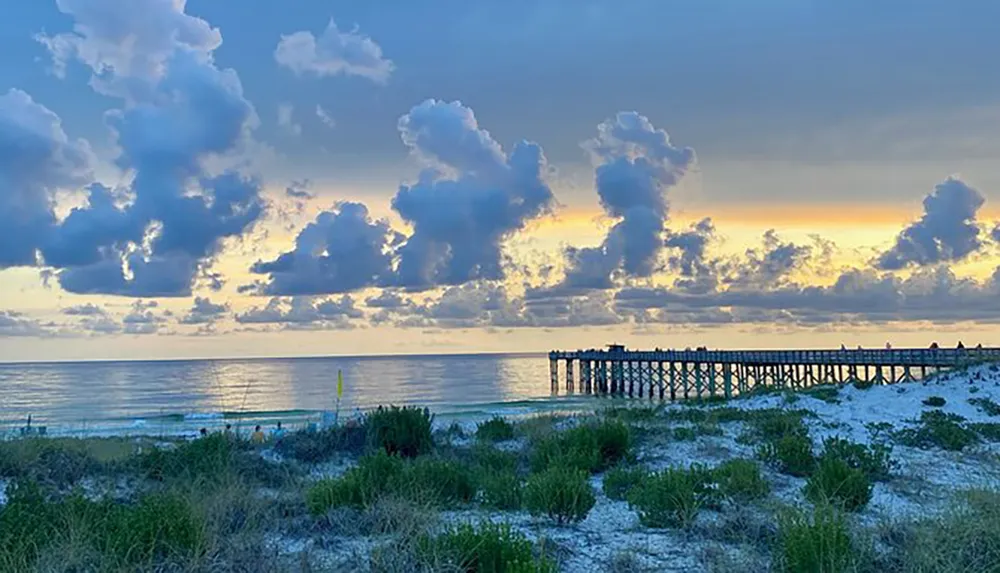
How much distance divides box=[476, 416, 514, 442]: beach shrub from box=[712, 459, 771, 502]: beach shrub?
786 cm

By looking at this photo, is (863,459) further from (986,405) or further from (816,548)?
(986,405)

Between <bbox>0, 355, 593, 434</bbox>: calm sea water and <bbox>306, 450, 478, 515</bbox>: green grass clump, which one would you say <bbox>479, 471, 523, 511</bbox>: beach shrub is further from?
<bbox>0, 355, 593, 434</bbox>: calm sea water

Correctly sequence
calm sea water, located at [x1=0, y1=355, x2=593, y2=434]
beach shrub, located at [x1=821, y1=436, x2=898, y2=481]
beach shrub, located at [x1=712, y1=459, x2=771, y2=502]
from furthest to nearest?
calm sea water, located at [x1=0, y1=355, x2=593, y2=434] → beach shrub, located at [x1=821, y1=436, x2=898, y2=481] → beach shrub, located at [x1=712, y1=459, x2=771, y2=502]

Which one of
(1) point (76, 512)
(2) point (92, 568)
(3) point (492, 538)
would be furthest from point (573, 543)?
(1) point (76, 512)

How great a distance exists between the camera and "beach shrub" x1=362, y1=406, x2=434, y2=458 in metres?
16.2

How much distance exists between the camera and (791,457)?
42.2 feet

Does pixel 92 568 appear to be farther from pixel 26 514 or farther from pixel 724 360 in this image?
pixel 724 360

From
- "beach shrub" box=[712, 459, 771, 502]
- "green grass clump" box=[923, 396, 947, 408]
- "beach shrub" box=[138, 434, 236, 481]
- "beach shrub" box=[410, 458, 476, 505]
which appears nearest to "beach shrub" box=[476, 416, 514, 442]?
"beach shrub" box=[138, 434, 236, 481]

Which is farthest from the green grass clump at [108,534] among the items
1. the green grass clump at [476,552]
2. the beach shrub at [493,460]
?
the beach shrub at [493,460]

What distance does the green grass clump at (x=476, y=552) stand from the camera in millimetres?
6465

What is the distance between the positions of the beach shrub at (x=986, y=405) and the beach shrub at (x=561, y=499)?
65.3 ft

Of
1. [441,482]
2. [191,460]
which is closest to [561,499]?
[441,482]

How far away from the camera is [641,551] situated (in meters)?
7.89

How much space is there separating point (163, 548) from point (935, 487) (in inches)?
412
